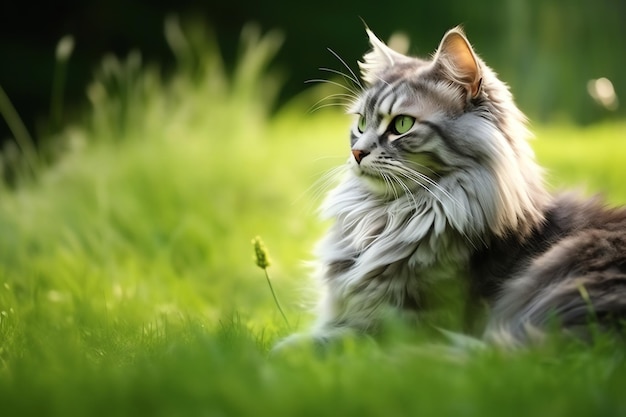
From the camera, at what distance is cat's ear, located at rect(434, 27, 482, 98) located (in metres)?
2.51

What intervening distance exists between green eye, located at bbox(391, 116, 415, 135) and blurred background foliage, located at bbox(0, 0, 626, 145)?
455cm

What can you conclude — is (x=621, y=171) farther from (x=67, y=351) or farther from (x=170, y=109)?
(x=67, y=351)

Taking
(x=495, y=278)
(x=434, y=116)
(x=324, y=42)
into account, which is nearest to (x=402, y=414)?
(x=495, y=278)

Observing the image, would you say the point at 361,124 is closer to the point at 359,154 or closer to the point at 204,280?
the point at 359,154

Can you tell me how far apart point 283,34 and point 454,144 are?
8062 mm

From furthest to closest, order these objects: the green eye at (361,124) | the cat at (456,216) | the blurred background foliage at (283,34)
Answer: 1. the blurred background foliage at (283,34)
2. the green eye at (361,124)
3. the cat at (456,216)

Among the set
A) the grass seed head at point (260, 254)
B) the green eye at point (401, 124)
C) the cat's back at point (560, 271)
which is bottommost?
the cat's back at point (560, 271)

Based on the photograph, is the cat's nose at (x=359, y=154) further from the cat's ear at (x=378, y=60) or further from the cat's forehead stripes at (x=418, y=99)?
the cat's ear at (x=378, y=60)

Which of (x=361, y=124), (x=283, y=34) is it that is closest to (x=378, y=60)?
(x=361, y=124)

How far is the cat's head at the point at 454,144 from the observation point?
8.06 ft

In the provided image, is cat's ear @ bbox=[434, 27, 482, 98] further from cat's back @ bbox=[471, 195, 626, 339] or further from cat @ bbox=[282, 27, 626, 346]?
cat's back @ bbox=[471, 195, 626, 339]

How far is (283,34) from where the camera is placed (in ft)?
33.6

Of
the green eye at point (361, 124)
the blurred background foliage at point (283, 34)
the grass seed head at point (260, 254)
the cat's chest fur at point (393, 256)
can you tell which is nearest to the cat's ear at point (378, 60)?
the green eye at point (361, 124)

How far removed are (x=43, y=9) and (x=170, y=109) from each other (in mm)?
4865
